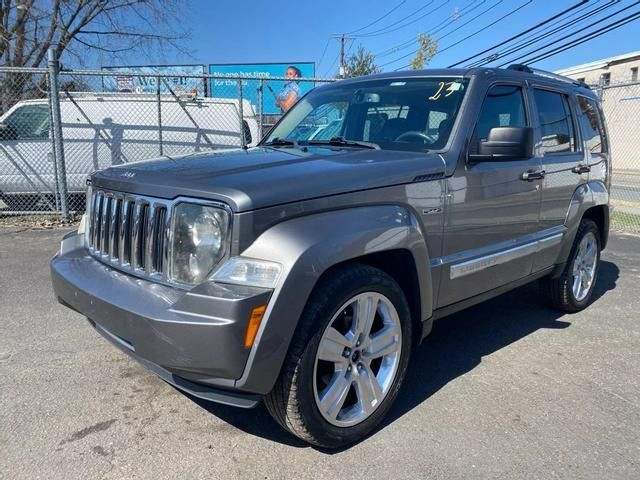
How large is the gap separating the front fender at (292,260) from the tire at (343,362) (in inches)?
4.0

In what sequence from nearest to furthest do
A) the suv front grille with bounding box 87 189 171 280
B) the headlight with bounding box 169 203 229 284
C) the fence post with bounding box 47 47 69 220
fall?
the headlight with bounding box 169 203 229 284, the suv front grille with bounding box 87 189 171 280, the fence post with bounding box 47 47 69 220

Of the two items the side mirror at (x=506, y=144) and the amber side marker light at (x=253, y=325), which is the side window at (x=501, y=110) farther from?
the amber side marker light at (x=253, y=325)

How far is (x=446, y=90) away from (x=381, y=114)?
0.46m

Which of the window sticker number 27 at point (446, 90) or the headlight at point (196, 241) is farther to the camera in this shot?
→ the window sticker number 27 at point (446, 90)

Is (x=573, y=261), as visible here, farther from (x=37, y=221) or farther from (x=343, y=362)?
(x=37, y=221)

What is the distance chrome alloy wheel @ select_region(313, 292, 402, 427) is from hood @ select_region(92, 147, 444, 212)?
0.59 metres

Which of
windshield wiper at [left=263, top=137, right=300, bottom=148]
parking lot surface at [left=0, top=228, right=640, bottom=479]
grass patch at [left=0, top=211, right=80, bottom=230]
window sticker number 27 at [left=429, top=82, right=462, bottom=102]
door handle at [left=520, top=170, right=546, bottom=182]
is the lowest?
parking lot surface at [left=0, top=228, right=640, bottom=479]

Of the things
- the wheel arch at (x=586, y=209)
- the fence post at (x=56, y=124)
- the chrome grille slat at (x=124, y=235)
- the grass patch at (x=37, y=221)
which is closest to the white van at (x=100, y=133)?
the grass patch at (x=37, y=221)

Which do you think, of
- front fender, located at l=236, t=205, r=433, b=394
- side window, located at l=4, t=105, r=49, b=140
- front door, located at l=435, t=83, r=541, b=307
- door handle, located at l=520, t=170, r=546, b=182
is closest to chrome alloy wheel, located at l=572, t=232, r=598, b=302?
front door, located at l=435, t=83, r=541, b=307

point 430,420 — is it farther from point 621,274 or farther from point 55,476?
point 621,274

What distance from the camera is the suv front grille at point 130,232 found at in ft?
7.88

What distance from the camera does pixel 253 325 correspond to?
2.09m

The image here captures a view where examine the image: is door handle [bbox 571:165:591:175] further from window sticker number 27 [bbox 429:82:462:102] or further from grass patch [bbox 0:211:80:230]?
grass patch [bbox 0:211:80:230]

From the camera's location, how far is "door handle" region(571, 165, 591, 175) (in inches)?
166
